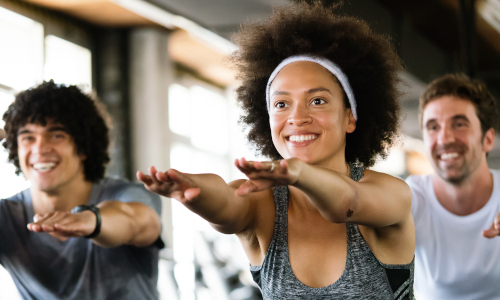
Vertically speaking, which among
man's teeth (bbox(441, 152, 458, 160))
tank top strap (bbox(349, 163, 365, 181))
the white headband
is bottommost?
tank top strap (bbox(349, 163, 365, 181))

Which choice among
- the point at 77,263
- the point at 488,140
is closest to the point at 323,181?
the point at 77,263

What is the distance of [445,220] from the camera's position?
2.82 metres

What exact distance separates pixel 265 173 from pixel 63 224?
101 cm

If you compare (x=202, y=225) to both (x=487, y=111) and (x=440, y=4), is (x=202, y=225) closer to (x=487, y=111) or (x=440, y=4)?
(x=440, y=4)

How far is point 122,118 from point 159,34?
1.07m

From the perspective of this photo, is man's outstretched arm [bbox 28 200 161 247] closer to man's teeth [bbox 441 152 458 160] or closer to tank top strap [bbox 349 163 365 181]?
tank top strap [bbox 349 163 365 181]

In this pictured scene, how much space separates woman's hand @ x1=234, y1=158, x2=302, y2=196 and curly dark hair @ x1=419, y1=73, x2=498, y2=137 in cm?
186

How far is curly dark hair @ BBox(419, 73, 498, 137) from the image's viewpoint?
2963 mm

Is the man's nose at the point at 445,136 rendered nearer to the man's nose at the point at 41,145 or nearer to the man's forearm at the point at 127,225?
the man's forearm at the point at 127,225

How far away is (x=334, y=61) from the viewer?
190 centimetres

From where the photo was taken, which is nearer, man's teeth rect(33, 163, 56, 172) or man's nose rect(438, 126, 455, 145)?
man's teeth rect(33, 163, 56, 172)

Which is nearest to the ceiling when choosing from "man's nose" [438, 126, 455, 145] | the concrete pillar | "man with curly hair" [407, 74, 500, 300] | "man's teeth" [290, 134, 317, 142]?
the concrete pillar

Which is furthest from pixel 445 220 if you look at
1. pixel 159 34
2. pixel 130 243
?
pixel 159 34

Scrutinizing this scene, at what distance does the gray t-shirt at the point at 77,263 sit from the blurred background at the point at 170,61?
1.86 metres
